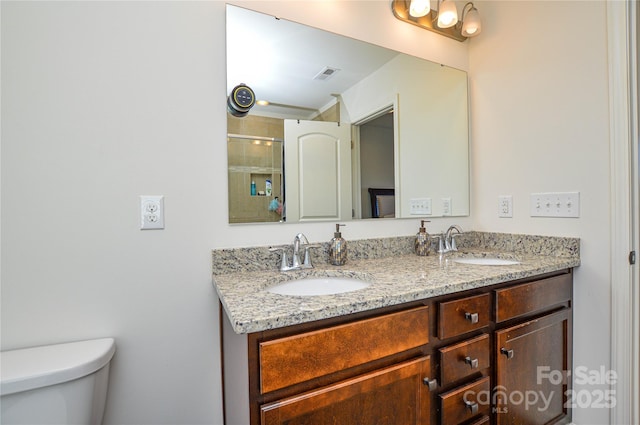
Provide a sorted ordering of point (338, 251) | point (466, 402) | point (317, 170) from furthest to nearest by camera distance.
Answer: point (317, 170), point (338, 251), point (466, 402)

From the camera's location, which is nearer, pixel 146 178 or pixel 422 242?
pixel 146 178

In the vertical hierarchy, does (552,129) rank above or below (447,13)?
below

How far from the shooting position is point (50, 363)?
2.55ft

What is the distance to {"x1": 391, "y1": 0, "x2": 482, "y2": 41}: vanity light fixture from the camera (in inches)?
59.9

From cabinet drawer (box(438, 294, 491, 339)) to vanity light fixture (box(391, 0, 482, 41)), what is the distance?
1430 mm

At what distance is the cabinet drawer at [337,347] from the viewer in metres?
0.69

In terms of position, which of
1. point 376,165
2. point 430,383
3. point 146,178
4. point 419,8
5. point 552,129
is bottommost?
point 430,383

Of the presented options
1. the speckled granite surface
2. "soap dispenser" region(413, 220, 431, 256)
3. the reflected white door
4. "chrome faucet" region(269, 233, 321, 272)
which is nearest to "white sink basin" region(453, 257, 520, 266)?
the speckled granite surface

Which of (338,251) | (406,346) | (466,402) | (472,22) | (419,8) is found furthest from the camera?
(472,22)

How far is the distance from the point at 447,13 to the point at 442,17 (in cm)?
Answer: 3

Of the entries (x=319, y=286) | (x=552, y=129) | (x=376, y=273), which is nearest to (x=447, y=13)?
(x=552, y=129)

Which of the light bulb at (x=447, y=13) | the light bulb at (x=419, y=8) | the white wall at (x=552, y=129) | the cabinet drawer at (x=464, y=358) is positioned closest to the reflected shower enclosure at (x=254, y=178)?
the cabinet drawer at (x=464, y=358)

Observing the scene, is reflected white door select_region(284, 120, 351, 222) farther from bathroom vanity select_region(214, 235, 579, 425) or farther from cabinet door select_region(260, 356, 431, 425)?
cabinet door select_region(260, 356, 431, 425)

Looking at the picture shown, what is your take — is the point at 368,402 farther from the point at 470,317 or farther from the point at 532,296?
the point at 532,296
